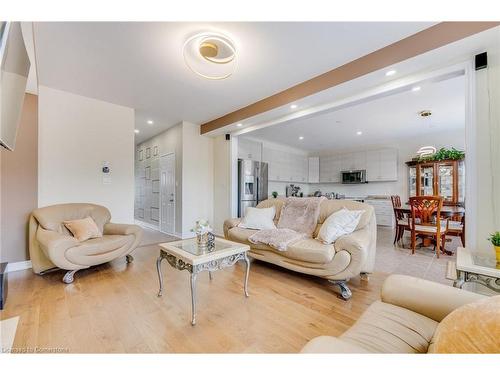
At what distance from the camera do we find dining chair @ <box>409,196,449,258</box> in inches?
132

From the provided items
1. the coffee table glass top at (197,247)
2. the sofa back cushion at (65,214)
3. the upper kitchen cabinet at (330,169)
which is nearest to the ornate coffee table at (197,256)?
the coffee table glass top at (197,247)

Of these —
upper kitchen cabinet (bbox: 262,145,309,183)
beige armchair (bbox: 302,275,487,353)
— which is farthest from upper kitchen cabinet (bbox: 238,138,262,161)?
beige armchair (bbox: 302,275,487,353)

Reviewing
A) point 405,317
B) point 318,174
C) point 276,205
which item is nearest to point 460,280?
point 405,317

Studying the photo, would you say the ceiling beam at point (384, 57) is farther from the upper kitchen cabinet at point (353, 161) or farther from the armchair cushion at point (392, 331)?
the upper kitchen cabinet at point (353, 161)

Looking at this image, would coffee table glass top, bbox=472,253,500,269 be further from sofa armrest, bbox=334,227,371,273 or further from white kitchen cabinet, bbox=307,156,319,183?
white kitchen cabinet, bbox=307,156,319,183

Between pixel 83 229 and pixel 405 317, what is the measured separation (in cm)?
338

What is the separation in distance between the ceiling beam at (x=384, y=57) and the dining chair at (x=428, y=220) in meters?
2.38

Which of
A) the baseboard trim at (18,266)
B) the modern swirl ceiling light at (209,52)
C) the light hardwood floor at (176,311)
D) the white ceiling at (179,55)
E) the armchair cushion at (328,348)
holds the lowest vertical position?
the light hardwood floor at (176,311)

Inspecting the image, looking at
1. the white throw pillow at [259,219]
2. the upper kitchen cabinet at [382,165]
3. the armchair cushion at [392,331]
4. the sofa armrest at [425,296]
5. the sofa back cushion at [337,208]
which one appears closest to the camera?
the armchair cushion at [392,331]

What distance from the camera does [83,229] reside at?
2771 millimetres

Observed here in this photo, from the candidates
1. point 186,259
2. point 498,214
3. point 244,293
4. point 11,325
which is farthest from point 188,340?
point 498,214

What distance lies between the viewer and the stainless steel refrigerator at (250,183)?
495cm
